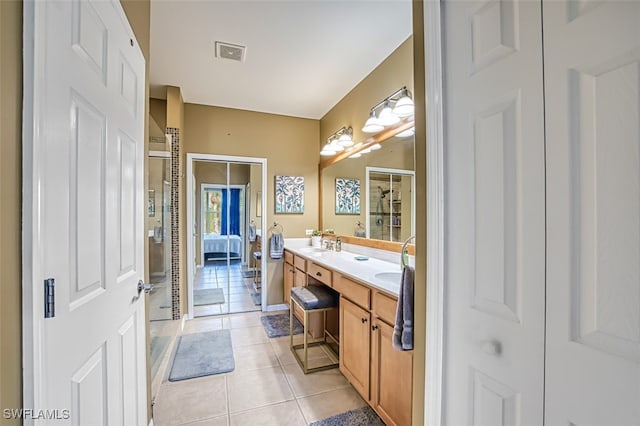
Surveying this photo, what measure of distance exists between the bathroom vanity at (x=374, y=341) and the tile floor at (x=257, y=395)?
20cm

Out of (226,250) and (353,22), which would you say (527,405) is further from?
(226,250)

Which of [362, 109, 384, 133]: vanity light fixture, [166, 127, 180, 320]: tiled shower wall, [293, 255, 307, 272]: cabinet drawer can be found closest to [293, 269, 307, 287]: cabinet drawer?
Result: [293, 255, 307, 272]: cabinet drawer

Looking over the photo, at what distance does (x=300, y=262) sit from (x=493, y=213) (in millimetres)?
2618

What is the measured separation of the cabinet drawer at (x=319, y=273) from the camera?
8.04ft

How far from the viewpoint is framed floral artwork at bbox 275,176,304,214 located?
12.9ft

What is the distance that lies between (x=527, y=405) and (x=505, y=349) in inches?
5.1

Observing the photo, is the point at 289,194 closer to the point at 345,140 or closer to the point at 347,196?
the point at 347,196

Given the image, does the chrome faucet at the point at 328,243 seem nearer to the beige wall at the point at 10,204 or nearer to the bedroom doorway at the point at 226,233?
the bedroom doorway at the point at 226,233

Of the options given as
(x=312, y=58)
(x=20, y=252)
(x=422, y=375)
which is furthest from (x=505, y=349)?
(x=312, y=58)

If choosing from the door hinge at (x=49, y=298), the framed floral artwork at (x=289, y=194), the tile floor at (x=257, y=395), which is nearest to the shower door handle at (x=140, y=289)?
the door hinge at (x=49, y=298)

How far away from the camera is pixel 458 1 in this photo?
927mm

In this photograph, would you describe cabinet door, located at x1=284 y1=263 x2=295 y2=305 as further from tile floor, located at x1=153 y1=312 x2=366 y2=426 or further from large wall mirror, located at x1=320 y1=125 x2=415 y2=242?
tile floor, located at x1=153 y1=312 x2=366 y2=426

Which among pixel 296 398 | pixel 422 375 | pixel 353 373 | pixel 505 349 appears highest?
pixel 505 349

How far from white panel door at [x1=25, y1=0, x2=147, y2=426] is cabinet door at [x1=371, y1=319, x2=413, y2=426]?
49.3 inches
